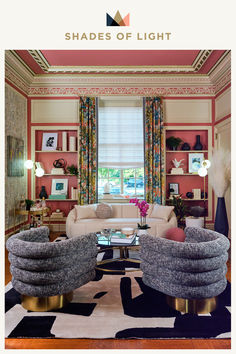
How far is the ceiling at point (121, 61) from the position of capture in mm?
4922

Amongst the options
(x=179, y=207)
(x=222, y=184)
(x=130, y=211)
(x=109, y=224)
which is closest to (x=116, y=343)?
(x=109, y=224)

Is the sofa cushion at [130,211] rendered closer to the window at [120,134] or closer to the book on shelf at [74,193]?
the window at [120,134]

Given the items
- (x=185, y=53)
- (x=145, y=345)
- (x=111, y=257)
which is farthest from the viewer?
(x=185, y=53)

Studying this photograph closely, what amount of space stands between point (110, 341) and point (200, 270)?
94 cm

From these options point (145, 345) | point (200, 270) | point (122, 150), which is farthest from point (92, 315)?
point (122, 150)

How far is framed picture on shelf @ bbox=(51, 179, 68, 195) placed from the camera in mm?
6285

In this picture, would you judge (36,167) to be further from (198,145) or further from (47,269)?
(47,269)

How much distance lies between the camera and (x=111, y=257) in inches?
163

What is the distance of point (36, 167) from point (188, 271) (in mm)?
4821

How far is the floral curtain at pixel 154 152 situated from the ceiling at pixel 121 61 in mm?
796

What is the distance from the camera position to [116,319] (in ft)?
7.69

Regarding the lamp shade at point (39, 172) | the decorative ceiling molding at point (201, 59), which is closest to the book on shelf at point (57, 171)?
the lamp shade at point (39, 172)

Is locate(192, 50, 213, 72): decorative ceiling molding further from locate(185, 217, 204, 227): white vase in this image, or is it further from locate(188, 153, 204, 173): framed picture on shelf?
locate(185, 217, 204, 227): white vase

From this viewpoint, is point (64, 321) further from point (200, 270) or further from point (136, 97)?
point (136, 97)
